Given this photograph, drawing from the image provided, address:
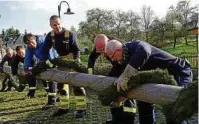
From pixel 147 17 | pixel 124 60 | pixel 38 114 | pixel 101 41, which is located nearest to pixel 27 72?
pixel 38 114

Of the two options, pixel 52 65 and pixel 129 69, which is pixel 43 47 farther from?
pixel 129 69

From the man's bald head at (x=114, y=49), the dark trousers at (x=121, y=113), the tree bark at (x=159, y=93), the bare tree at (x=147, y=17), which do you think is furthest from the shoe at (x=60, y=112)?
the bare tree at (x=147, y=17)

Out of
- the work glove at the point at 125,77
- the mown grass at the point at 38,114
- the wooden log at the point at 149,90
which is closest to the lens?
the wooden log at the point at 149,90

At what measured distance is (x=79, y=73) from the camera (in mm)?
5680

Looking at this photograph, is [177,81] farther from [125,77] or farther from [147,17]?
[147,17]

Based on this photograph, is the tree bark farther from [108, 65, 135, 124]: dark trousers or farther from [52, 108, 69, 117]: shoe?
[52, 108, 69, 117]: shoe

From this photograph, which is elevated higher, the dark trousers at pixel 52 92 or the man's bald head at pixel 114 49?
the man's bald head at pixel 114 49

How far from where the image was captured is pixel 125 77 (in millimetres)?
3676

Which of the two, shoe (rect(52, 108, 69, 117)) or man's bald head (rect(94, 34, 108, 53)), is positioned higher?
man's bald head (rect(94, 34, 108, 53))

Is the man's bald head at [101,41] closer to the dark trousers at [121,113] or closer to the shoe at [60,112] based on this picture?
the dark trousers at [121,113]

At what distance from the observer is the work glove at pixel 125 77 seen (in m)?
3.62

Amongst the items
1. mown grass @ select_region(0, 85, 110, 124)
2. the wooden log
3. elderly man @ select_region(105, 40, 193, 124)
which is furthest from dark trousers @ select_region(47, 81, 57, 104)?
elderly man @ select_region(105, 40, 193, 124)

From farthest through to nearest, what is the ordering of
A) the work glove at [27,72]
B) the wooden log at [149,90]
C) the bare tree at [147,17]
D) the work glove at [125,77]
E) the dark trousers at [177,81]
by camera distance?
the bare tree at [147,17] → the work glove at [27,72] → the dark trousers at [177,81] → the work glove at [125,77] → the wooden log at [149,90]

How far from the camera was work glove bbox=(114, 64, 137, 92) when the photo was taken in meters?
3.62
